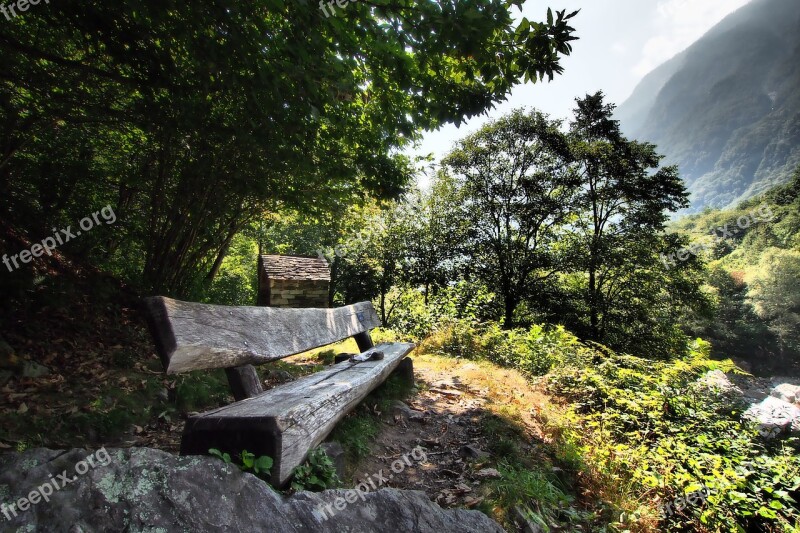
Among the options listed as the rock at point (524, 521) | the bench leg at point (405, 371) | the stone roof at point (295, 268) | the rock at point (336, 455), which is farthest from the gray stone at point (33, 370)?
the stone roof at point (295, 268)

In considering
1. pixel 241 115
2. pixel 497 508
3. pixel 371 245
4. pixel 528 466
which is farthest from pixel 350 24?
pixel 371 245

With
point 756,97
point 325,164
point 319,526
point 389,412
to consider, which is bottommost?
point 389,412

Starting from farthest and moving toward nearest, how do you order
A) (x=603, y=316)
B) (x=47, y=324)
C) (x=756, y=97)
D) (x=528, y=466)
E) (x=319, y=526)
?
(x=756, y=97)
(x=603, y=316)
(x=47, y=324)
(x=528, y=466)
(x=319, y=526)

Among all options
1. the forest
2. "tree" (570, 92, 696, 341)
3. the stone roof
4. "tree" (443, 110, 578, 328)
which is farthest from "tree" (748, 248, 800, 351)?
the stone roof

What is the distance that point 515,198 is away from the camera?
48.9 ft

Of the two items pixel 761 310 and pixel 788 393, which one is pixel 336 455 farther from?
pixel 761 310

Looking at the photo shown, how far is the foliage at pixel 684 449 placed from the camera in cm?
316

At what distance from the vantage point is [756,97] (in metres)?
194

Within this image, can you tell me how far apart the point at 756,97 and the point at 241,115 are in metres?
288

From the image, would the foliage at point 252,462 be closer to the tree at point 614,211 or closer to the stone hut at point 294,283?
the stone hut at point 294,283

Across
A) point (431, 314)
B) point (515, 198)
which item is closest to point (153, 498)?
point (431, 314)

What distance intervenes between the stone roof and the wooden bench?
10949mm

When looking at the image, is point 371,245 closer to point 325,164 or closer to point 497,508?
point 325,164

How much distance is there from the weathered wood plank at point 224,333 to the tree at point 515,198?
1248 cm
